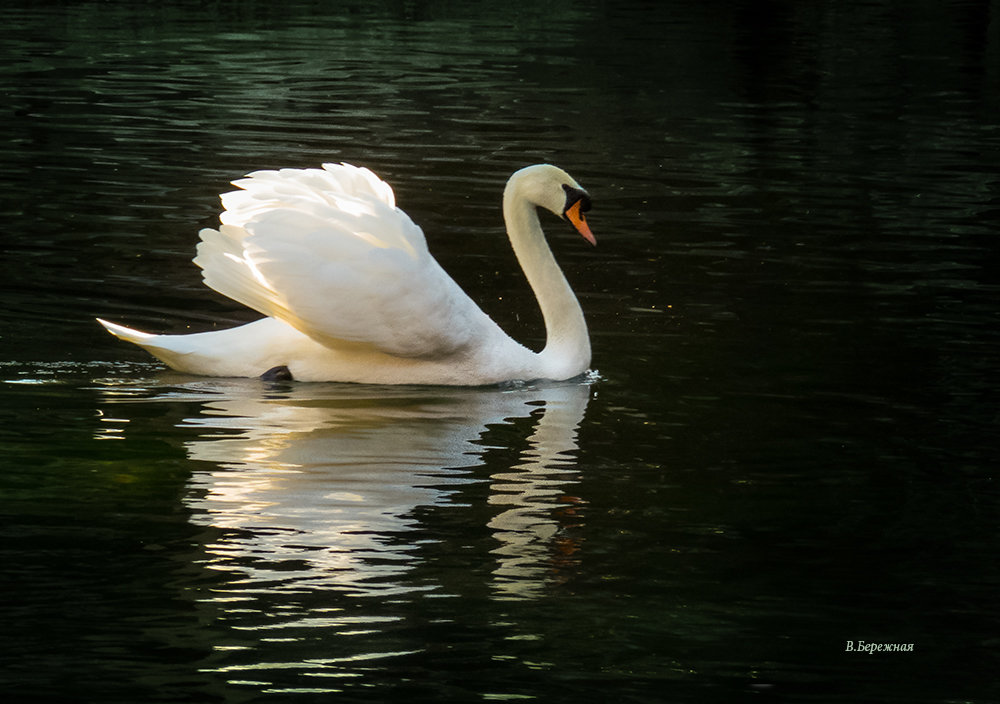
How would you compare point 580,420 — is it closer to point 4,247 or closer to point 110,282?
point 110,282

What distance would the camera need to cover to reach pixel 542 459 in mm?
8102

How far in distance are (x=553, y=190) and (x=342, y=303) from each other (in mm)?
1632

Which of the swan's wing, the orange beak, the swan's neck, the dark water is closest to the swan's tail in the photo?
the dark water

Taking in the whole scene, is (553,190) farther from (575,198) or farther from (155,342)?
(155,342)

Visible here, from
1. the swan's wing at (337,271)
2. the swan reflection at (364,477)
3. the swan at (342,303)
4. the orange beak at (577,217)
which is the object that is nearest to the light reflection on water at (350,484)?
the swan reflection at (364,477)

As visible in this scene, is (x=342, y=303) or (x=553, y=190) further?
(x=553, y=190)

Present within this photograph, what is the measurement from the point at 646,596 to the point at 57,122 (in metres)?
15.1

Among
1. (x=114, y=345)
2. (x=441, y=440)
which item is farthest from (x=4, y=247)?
(x=441, y=440)

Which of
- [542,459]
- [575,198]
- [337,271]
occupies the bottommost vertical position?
[542,459]

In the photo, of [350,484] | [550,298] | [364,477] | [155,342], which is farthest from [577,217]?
[350,484]

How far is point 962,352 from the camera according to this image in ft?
34.0

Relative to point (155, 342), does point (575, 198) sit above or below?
above

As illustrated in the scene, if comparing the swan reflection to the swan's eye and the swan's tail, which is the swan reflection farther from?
the swan's eye

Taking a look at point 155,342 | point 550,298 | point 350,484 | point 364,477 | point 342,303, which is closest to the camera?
point 350,484
